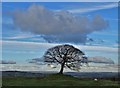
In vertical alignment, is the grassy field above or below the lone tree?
below

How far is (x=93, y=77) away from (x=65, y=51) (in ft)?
13.2

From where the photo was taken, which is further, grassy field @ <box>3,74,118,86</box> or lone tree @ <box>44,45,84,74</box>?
lone tree @ <box>44,45,84,74</box>

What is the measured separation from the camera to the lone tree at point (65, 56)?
739 inches

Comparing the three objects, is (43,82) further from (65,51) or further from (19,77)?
(65,51)

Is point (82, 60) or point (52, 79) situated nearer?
point (52, 79)

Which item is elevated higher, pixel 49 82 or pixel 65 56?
pixel 65 56

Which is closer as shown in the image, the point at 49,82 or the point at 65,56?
the point at 49,82

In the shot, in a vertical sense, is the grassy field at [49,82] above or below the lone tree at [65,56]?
below

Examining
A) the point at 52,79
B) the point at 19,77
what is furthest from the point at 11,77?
the point at 52,79

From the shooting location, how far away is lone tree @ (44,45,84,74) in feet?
61.6

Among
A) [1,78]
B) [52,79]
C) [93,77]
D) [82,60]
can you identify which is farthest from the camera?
[82,60]

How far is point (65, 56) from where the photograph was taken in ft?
65.6

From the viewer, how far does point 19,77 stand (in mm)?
15914

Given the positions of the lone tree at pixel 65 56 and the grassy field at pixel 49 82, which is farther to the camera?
the lone tree at pixel 65 56
